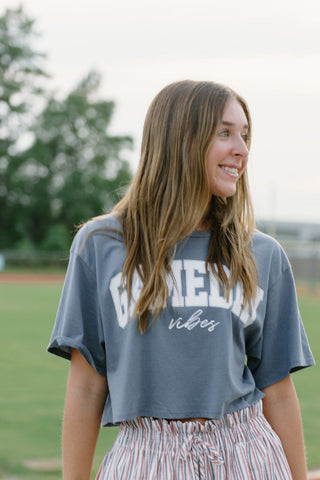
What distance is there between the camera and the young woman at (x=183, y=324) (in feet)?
5.16

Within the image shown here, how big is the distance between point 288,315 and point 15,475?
2.65m

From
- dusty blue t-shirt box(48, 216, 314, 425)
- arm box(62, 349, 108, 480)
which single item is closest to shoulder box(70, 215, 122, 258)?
dusty blue t-shirt box(48, 216, 314, 425)

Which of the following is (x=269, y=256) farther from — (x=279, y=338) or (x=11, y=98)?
(x=11, y=98)

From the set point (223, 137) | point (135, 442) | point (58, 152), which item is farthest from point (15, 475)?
point (58, 152)

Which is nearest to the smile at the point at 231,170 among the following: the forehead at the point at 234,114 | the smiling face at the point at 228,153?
the smiling face at the point at 228,153

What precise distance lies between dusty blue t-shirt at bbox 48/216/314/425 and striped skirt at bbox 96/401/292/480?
4 centimetres

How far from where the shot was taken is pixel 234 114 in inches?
67.1

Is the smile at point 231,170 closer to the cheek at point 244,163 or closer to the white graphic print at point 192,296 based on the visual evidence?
the cheek at point 244,163

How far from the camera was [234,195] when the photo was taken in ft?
6.06

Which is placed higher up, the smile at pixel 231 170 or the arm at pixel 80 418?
the smile at pixel 231 170

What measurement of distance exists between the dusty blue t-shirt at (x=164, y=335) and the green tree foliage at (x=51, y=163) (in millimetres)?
31887

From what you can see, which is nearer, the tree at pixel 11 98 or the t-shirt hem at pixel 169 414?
the t-shirt hem at pixel 169 414

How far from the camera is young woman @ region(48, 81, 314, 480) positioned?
61.9 inches

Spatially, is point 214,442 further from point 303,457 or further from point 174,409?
point 303,457
